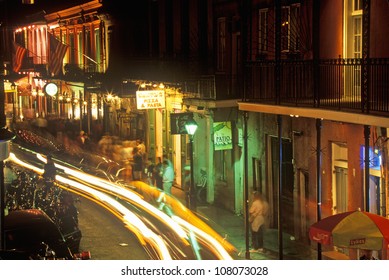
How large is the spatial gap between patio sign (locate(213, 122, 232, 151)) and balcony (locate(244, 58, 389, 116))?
1.50 m

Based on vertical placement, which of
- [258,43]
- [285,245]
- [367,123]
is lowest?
[285,245]

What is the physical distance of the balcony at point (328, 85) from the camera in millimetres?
13639

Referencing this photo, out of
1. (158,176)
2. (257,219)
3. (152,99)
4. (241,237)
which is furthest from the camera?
(152,99)

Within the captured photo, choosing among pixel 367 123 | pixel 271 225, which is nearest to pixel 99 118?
pixel 271 225

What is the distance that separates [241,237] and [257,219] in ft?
5.07

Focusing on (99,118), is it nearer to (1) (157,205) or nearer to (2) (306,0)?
(1) (157,205)

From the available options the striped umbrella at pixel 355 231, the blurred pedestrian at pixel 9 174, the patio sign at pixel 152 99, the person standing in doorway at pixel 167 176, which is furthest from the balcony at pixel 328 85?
the blurred pedestrian at pixel 9 174

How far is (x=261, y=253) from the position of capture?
1617 cm

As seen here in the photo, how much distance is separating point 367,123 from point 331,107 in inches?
62.7

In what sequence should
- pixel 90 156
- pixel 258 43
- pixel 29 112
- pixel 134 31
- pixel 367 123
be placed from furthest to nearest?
1. pixel 29 112
2. pixel 134 31
3. pixel 90 156
4. pixel 258 43
5. pixel 367 123

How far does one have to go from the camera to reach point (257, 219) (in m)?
Result: 16.2

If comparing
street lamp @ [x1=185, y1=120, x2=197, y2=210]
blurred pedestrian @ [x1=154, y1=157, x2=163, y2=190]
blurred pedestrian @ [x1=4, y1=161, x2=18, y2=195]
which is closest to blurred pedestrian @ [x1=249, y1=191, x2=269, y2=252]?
street lamp @ [x1=185, y1=120, x2=197, y2=210]

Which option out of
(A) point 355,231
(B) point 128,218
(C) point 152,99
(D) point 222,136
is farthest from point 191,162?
(A) point 355,231

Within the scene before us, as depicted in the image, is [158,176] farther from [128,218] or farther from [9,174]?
[9,174]
